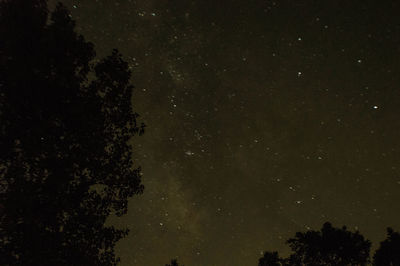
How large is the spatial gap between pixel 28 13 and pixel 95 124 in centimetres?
358

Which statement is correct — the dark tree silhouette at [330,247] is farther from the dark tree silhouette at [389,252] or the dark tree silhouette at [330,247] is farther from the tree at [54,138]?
the tree at [54,138]

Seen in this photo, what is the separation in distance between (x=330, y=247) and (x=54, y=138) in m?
14.6

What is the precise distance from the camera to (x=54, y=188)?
9.73 m

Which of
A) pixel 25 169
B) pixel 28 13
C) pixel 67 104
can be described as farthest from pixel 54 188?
pixel 28 13

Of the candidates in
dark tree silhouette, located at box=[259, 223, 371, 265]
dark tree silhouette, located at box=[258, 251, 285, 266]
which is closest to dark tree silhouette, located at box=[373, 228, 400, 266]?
dark tree silhouette, located at box=[259, 223, 371, 265]

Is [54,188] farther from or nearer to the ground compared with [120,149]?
nearer to the ground

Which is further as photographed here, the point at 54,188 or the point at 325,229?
the point at 325,229

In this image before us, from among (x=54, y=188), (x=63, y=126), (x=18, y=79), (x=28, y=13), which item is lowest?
(x=54, y=188)

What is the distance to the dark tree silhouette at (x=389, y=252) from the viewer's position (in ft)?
56.1

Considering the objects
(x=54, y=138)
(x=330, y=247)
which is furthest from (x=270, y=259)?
(x=54, y=138)

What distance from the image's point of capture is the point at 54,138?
382 inches

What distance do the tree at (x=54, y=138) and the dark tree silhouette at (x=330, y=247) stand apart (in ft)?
37.6

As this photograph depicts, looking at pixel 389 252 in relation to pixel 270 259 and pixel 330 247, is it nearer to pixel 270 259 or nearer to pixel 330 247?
pixel 330 247

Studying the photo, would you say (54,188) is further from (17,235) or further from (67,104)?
(67,104)
